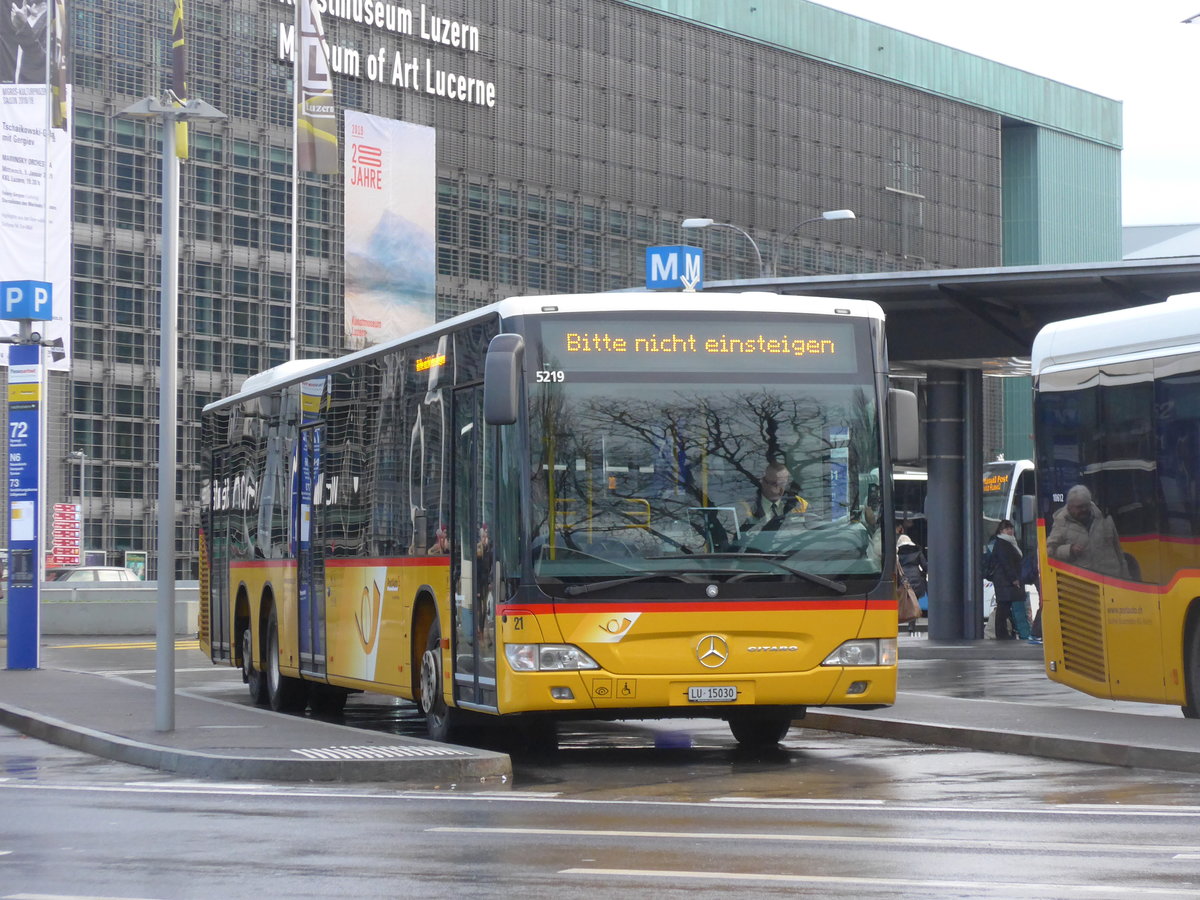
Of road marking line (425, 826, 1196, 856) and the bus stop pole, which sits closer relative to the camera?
road marking line (425, 826, 1196, 856)

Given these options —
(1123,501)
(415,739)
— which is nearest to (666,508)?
(415,739)

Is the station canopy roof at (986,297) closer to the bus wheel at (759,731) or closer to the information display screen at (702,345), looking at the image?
the bus wheel at (759,731)

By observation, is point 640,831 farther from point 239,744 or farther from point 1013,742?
point 1013,742

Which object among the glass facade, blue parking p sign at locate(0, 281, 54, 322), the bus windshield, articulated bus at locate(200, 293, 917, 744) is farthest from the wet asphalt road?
the glass facade

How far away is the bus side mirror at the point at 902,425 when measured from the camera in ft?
44.7

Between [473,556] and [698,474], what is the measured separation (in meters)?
1.69

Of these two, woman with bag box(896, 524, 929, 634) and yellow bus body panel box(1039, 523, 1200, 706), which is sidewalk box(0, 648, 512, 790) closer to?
yellow bus body panel box(1039, 523, 1200, 706)

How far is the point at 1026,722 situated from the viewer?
1541 cm

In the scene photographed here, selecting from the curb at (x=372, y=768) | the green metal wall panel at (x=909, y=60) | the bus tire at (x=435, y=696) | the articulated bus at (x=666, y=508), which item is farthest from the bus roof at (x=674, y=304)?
the green metal wall panel at (x=909, y=60)

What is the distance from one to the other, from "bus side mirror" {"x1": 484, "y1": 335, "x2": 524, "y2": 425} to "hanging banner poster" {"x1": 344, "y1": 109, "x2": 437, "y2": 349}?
46254 millimetres

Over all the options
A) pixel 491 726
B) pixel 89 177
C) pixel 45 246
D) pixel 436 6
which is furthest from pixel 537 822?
pixel 436 6

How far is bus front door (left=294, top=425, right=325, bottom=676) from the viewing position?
704 inches

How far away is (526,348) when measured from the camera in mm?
13391

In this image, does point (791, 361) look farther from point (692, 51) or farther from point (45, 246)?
point (692, 51)
